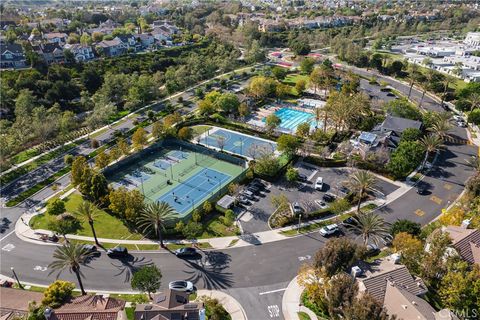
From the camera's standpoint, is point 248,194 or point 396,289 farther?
point 248,194

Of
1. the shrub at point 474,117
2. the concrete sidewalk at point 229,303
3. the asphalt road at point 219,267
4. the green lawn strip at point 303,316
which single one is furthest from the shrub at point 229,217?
the shrub at point 474,117

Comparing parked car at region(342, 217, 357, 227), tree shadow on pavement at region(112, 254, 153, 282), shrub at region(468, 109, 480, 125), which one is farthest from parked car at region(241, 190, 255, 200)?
shrub at region(468, 109, 480, 125)

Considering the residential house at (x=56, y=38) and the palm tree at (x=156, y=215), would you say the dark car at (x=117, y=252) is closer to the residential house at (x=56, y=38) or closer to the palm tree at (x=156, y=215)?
the palm tree at (x=156, y=215)

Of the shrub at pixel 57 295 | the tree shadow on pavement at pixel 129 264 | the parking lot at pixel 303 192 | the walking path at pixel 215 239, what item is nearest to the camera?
the shrub at pixel 57 295

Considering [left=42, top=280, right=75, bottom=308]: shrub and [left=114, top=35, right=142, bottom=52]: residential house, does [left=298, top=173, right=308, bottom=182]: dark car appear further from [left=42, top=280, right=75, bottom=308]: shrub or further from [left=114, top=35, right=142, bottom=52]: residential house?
[left=114, top=35, right=142, bottom=52]: residential house

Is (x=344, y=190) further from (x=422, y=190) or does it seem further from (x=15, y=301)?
(x=15, y=301)

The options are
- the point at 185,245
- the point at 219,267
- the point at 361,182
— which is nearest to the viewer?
the point at 219,267

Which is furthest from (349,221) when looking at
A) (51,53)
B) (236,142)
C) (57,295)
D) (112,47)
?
(112,47)

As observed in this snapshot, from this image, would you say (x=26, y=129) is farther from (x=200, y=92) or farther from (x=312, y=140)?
(x=312, y=140)
